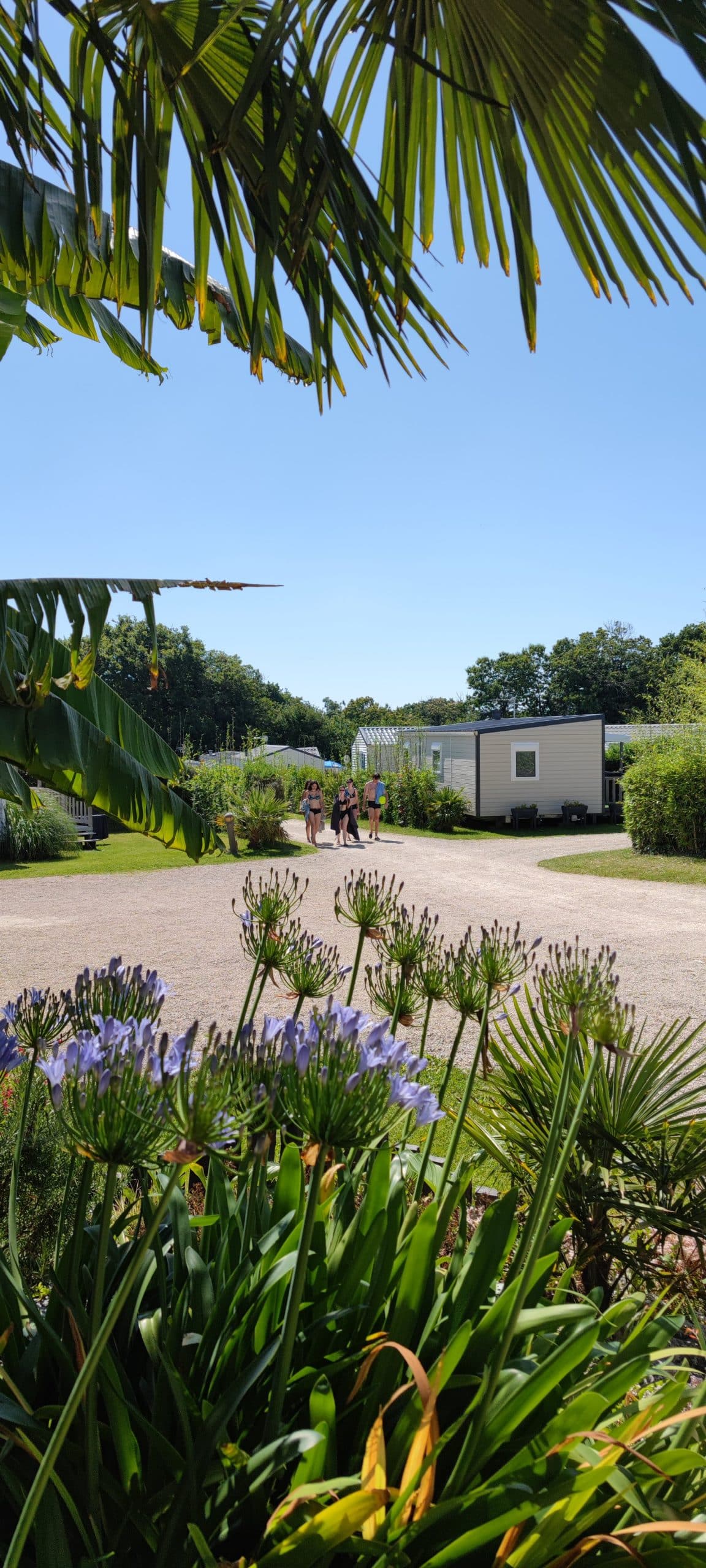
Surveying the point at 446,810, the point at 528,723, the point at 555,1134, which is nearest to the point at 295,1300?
the point at 555,1134

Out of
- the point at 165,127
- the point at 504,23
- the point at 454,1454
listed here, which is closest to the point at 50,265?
the point at 165,127

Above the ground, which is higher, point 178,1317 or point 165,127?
point 165,127

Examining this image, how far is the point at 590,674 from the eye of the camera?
7631cm

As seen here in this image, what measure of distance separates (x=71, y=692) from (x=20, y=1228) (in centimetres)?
218

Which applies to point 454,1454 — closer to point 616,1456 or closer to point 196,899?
point 616,1456

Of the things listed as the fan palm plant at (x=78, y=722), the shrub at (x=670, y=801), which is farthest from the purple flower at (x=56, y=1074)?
the shrub at (x=670, y=801)

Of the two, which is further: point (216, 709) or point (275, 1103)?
point (216, 709)

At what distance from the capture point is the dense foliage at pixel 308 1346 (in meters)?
1.14

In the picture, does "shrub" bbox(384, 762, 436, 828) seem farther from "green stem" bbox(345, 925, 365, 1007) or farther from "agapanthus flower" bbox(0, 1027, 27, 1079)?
"agapanthus flower" bbox(0, 1027, 27, 1079)

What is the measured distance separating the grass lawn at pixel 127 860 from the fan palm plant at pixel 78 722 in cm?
1221

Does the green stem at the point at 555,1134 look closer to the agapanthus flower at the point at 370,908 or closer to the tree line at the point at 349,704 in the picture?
the agapanthus flower at the point at 370,908

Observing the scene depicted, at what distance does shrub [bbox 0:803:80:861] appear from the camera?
63.4ft

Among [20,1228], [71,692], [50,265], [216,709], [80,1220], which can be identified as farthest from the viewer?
[216,709]

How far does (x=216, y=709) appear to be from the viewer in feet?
224
